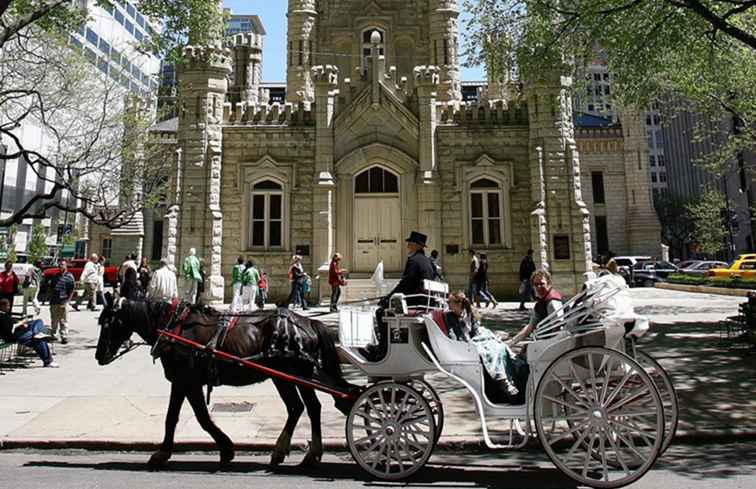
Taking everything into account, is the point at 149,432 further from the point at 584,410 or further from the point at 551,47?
the point at 551,47

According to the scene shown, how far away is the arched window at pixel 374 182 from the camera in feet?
65.6

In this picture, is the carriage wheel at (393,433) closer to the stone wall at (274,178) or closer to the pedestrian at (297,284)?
the pedestrian at (297,284)

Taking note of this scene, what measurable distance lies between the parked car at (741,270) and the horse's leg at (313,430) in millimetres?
28717

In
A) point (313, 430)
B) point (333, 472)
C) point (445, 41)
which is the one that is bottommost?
point (333, 472)

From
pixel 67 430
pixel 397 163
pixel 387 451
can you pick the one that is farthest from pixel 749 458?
pixel 397 163

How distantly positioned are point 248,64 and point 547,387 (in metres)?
33.1

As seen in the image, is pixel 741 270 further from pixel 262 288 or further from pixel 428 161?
pixel 262 288

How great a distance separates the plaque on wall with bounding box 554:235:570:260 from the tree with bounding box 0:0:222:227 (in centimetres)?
1442

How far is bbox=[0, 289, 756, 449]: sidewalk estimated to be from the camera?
595 cm

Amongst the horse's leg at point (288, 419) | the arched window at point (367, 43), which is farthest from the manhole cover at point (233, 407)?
the arched window at point (367, 43)

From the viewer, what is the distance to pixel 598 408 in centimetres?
439

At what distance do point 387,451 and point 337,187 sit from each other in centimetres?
1588

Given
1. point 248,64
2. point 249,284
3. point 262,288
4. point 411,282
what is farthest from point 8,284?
point 248,64

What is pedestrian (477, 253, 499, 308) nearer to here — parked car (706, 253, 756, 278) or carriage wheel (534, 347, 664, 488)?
carriage wheel (534, 347, 664, 488)
